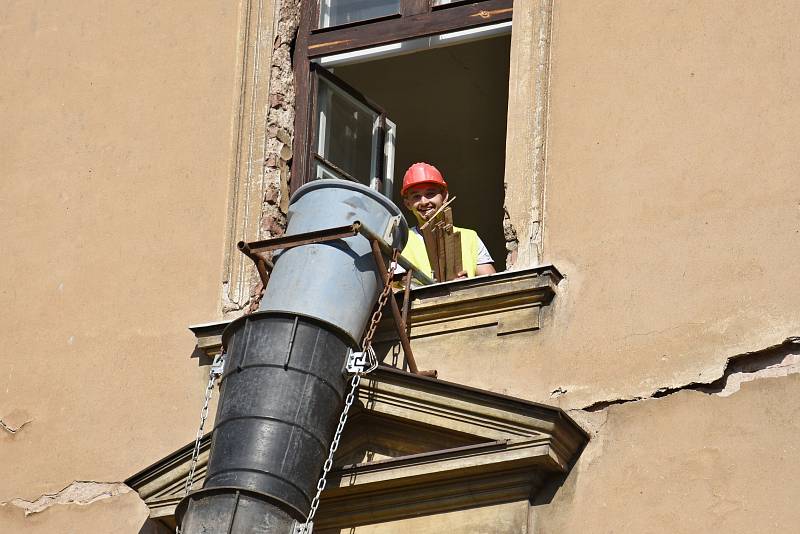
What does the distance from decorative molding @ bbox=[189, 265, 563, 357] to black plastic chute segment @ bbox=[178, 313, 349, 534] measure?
532 mm

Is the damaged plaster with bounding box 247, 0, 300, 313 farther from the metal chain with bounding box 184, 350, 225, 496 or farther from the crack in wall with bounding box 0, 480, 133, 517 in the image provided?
the crack in wall with bounding box 0, 480, 133, 517

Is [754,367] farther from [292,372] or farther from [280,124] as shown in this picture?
[280,124]

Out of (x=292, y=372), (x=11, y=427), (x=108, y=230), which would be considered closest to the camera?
(x=292, y=372)

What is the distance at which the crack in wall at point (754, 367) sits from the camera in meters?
7.56

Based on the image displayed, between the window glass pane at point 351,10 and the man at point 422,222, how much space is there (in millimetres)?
810

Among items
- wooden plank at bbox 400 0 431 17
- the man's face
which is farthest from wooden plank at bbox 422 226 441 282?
wooden plank at bbox 400 0 431 17

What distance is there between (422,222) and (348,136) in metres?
0.67

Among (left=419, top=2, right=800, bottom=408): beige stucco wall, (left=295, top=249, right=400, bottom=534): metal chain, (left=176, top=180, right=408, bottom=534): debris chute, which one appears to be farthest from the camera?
(left=419, top=2, right=800, bottom=408): beige stucco wall

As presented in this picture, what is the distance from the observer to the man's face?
927 cm

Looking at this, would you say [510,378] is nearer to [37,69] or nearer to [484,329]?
[484,329]

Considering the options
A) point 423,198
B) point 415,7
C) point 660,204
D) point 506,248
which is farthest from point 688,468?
point 415,7

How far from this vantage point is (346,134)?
9516 mm

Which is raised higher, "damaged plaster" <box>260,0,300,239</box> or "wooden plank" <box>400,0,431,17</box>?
"wooden plank" <box>400,0,431,17</box>

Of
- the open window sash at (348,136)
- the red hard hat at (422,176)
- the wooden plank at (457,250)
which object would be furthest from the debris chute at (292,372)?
the open window sash at (348,136)
